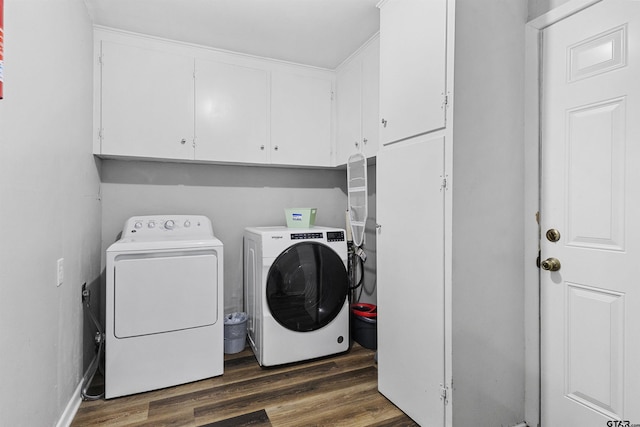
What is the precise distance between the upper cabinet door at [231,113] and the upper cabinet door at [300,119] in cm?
10

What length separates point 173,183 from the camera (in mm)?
2770

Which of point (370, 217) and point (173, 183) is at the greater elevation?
point (173, 183)

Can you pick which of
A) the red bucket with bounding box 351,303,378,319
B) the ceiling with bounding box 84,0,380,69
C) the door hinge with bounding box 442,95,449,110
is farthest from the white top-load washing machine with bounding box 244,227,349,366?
the ceiling with bounding box 84,0,380,69

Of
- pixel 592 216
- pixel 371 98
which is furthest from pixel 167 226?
pixel 592 216

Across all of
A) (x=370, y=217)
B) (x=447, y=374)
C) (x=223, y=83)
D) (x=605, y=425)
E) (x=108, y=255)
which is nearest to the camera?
(x=605, y=425)

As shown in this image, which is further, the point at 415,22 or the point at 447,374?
the point at 415,22

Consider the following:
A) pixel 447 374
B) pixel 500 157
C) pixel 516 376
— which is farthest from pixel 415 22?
pixel 516 376

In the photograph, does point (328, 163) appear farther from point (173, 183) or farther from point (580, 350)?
point (580, 350)

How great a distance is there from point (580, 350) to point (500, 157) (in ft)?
3.15

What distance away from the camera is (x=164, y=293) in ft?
6.80

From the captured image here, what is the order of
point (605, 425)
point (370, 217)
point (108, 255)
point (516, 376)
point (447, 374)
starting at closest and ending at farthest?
point (605, 425) → point (447, 374) → point (516, 376) → point (108, 255) → point (370, 217)

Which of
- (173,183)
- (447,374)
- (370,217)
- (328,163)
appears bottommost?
(447,374)

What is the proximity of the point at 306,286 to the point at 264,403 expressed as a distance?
0.80 meters

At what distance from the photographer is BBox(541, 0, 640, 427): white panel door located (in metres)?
1.32
